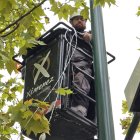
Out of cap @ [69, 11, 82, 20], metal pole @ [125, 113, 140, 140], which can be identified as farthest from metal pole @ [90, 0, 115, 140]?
metal pole @ [125, 113, 140, 140]

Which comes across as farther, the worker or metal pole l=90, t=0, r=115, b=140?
the worker

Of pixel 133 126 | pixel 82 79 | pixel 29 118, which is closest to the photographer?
pixel 133 126

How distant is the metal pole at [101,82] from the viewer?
2709mm

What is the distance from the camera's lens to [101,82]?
2988 millimetres

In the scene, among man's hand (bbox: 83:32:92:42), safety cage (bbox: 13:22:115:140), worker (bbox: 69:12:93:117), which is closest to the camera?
safety cage (bbox: 13:22:115:140)

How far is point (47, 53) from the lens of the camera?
12.0 feet

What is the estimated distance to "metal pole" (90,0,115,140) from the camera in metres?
2.71

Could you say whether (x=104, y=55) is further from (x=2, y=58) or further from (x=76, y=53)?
(x=2, y=58)

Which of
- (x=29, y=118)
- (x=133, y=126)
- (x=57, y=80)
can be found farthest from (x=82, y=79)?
(x=133, y=126)

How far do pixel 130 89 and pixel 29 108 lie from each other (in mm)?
1370

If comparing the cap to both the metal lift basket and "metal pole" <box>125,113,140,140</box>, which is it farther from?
"metal pole" <box>125,113,140,140</box>

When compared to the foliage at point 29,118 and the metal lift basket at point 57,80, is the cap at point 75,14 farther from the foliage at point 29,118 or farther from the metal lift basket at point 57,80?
the foliage at point 29,118

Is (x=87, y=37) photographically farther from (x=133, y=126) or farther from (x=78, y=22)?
(x=133, y=126)

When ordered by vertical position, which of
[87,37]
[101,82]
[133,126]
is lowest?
[133,126]
